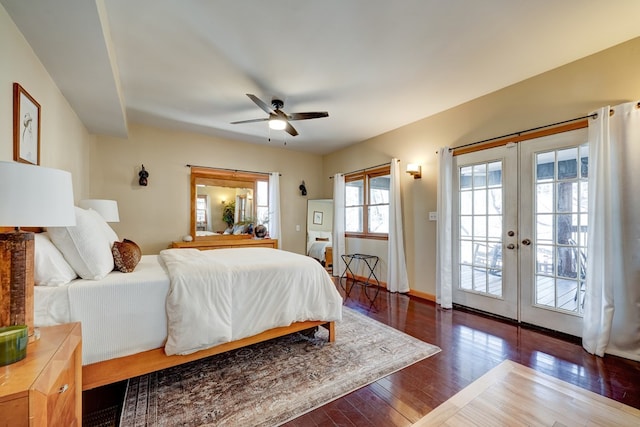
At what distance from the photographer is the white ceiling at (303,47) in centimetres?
184

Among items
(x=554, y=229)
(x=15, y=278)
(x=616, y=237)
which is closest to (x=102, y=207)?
(x=15, y=278)

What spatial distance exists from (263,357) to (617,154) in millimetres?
3435

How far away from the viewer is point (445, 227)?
3.47 m

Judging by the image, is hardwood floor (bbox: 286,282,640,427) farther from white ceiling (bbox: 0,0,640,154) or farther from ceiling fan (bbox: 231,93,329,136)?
white ceiling (bbox: 0,0,640,154)

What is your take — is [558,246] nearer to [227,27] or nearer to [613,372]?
[613,372]

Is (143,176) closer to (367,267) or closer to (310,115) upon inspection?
(310,115)

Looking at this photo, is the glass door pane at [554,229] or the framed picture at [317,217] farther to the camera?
the framed picture at [317,217]

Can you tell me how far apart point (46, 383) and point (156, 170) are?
3.99 metres

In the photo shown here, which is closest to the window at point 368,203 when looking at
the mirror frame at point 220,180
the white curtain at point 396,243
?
the white curtain at point 396,243

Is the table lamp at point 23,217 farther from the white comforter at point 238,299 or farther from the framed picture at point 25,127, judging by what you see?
the framed picture at point 25,127

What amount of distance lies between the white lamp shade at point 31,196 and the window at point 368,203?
13.5ft

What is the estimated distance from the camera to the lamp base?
3.58 feet

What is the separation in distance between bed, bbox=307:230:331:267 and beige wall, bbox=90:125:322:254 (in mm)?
1772

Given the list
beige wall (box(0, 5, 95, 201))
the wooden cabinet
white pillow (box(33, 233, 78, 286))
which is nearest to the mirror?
beige wall (box(0, 5, 95, 201))
